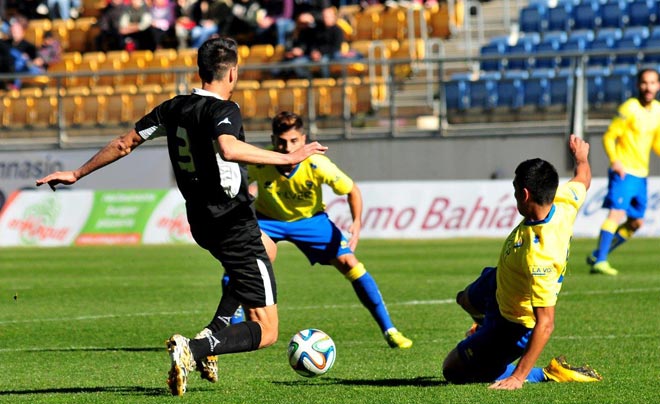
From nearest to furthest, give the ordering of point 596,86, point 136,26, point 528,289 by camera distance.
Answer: point 528,289 < point 596,86 < point 136,26

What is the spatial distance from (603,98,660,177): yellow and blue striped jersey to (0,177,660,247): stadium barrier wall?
6.04m

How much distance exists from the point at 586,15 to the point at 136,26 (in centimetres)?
1109

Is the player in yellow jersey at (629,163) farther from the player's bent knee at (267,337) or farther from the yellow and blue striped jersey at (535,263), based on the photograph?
the player's bent knee at (267,337)

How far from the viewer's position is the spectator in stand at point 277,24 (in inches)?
1101

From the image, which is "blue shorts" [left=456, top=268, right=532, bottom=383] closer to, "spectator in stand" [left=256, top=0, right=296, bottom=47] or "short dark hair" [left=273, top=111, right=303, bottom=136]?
"short dark hair" [left=273, top=111, right=303, bottom=136]

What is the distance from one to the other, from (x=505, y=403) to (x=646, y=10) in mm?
19775

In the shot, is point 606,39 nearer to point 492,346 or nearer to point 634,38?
point 634,38

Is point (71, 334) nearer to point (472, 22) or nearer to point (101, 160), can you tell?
point (101, 160)

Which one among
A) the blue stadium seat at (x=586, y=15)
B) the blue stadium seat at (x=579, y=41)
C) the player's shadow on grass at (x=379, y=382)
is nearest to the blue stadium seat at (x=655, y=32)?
the blue stadium seat at (x=579, y=41)

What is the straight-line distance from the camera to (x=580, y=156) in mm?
7203

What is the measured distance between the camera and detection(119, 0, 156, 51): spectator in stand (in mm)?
29420

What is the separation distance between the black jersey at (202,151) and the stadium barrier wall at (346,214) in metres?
14.2

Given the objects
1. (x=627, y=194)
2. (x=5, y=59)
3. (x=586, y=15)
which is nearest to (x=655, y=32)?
(x=586, y=15)

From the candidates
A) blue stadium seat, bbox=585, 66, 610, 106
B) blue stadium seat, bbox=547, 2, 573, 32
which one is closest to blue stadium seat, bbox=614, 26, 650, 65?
blue stadium seat, bbox=547, 2, 573, 32
